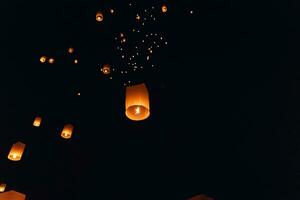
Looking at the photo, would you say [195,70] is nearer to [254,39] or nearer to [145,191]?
[254,39]

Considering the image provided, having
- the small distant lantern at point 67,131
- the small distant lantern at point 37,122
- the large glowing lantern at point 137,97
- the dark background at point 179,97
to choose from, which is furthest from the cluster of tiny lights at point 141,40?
the small distant lantern at point 37,122

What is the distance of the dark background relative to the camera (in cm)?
390

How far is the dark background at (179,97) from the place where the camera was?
3904 mm

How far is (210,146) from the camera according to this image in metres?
4.47

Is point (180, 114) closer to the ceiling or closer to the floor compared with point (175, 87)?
closer to the floor

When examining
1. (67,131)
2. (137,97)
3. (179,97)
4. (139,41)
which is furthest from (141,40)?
(67,131)

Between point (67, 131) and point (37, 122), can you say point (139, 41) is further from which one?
point (37, 122)

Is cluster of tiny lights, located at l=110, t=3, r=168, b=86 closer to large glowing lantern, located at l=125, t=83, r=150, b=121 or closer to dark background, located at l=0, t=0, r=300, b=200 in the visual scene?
dark background, located at l=0, t=0, r=300, b=200

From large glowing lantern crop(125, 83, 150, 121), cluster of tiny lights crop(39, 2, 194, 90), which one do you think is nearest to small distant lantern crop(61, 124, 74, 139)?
cluster of tiny lights crop(39, 2, 194, 90)

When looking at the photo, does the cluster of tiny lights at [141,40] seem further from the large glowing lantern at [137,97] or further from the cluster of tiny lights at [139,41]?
the large glowing lantern at [137,97]

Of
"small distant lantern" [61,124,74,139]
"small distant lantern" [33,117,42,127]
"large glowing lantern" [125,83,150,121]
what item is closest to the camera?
"large glowing lantern" [125,83,150,121]

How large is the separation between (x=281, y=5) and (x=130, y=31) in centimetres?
192

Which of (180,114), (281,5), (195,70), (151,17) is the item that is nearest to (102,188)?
(180,114)

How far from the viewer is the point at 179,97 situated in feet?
15.0
